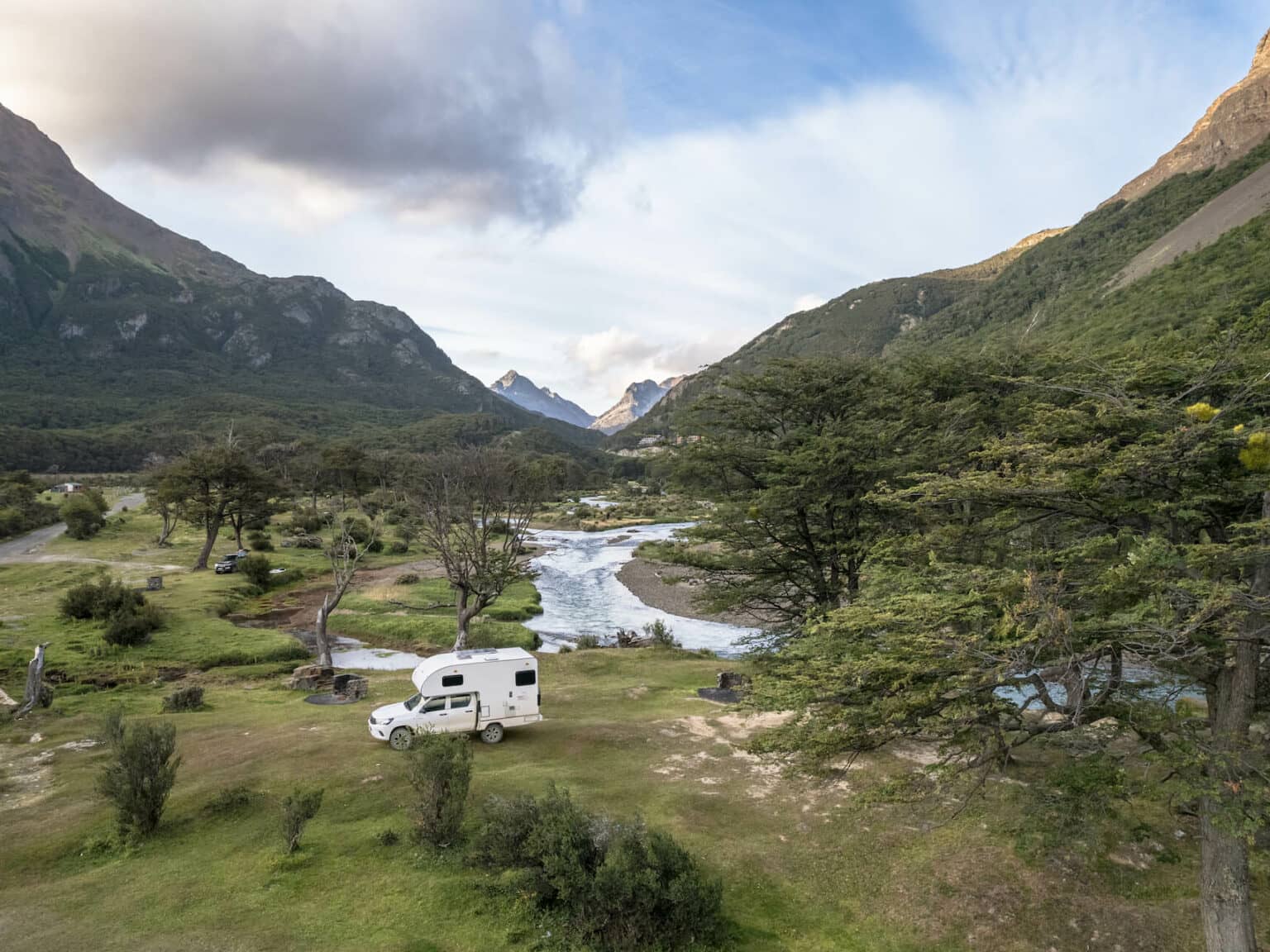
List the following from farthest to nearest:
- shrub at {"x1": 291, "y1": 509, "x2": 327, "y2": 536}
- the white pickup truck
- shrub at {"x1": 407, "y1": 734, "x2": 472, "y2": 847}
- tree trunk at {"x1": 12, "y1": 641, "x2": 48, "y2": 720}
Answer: shrub at {"x1": 291, "y1": 509, "x2": 327, "y2": 536}, tree trunk at {"x1": 12, "y1": 641, "x2": 48, "y2": 720}, the white pickup truck, shrub at {"x1": 407, "y1": 734, "x2": 472, "y2": 847}

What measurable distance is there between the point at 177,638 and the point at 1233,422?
128ft

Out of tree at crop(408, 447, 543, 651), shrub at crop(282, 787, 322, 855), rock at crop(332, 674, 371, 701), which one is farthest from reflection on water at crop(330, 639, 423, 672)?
shrub at crop(282, 787, 322, 855)

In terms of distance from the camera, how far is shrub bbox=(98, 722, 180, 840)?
1148cm

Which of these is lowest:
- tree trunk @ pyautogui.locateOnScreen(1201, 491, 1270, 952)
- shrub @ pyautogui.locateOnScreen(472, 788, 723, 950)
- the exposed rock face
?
shrub @ pyautogui.locateOnScreen(472, 788, 723, 950)

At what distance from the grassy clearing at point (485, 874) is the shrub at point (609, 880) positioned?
61 cm

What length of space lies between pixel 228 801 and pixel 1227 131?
653ft

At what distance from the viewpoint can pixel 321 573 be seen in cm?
5319

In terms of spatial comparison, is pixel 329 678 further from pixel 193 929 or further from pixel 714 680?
pixel 193 929

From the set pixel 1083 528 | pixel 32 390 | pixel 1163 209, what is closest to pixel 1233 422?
pixel 1083 528

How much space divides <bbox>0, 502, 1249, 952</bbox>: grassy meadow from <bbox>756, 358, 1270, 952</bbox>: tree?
4.97 ft

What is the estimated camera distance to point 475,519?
31.7 meters

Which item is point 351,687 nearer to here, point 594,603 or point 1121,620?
point 1121,620

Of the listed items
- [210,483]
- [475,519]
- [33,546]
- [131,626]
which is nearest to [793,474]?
[475,519]

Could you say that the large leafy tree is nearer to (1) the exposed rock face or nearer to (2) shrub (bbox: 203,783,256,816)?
(2) shrub (bbox: 203,783,256,816)
